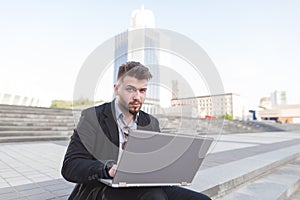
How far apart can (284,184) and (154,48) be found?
2807 millimetres

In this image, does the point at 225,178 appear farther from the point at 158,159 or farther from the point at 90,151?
the point at 90,151

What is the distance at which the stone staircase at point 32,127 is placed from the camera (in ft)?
21.8

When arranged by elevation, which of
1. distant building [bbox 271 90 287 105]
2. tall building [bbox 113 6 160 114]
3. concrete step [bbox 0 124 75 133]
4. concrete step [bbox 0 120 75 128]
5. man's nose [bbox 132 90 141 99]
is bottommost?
concrete step [bbox 0 124 75 133]

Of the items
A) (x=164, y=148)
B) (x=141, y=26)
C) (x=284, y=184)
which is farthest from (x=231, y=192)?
(x=141, y=26)

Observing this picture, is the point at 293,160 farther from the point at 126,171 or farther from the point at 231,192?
the point at 126,171

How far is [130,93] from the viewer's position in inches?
51.1

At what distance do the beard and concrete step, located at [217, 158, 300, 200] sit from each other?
1.80 metres

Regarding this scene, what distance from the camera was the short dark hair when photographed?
129cm

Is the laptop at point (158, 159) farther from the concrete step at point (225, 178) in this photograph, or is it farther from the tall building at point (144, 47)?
the concrete step at point (225, 178)

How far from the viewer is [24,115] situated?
8.62m

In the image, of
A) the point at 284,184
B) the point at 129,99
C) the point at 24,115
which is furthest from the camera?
the point at 24,115

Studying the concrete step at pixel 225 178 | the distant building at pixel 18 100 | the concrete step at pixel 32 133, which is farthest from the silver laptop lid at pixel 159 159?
the distant building at pixel 18 100

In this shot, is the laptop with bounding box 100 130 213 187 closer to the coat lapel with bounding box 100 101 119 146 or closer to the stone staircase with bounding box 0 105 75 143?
the coat lapel with bounding box 100 101 119 146

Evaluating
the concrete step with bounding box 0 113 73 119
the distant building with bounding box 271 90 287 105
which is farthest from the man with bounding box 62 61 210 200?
the distant building with bounding box 271 90 287 105
